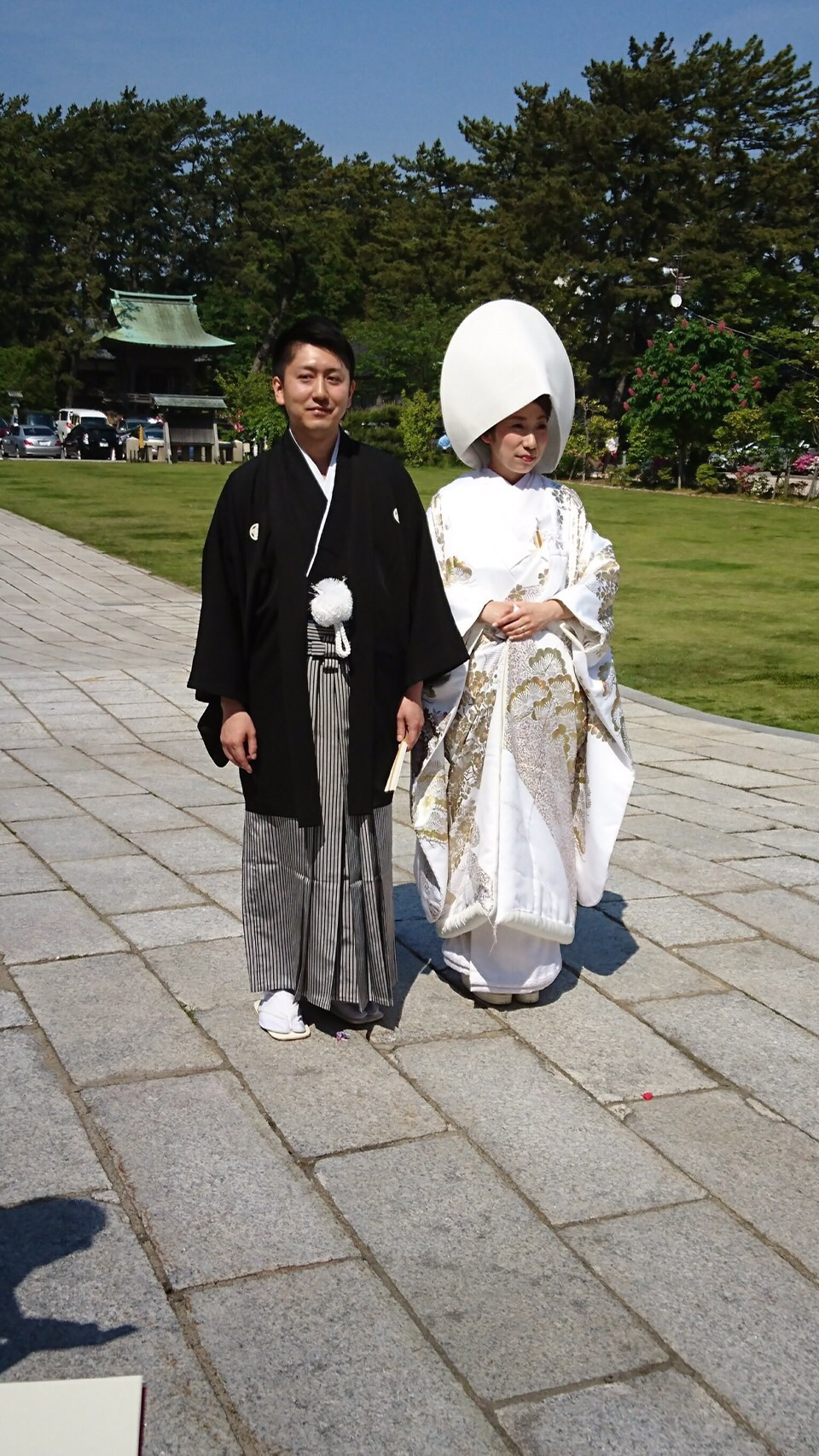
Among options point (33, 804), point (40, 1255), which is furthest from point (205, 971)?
point (33, 804)

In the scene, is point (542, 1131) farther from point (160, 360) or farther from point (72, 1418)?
point (160, 360)

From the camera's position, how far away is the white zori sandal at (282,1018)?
290cm

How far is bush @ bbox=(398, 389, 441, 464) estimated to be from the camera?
29.0 metres

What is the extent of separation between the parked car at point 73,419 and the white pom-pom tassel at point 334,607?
33.0 m

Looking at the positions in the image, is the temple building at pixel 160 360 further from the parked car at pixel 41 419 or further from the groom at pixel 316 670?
the groom at pixel 316 670

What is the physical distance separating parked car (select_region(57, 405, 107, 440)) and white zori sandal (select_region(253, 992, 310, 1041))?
33.0m

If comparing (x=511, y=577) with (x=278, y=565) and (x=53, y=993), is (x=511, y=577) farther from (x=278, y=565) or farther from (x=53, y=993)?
(x=53, y=993)

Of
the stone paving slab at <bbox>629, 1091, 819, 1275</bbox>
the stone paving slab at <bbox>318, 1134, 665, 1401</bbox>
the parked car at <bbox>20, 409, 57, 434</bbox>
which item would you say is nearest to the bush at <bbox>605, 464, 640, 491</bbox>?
the parked car at <bbox>20, 409, 57, 434</bbox>

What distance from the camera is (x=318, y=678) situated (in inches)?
110

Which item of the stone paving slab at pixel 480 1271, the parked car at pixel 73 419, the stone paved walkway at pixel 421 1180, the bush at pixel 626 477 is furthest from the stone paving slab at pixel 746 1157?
the parked car at pixel 73 419

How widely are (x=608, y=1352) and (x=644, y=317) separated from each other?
34207 mm

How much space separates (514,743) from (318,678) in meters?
0.51

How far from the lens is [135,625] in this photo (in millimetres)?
10016

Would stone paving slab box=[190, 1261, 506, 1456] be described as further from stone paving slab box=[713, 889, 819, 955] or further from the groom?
stone paving slab box=[713, 889, 819, 955]
